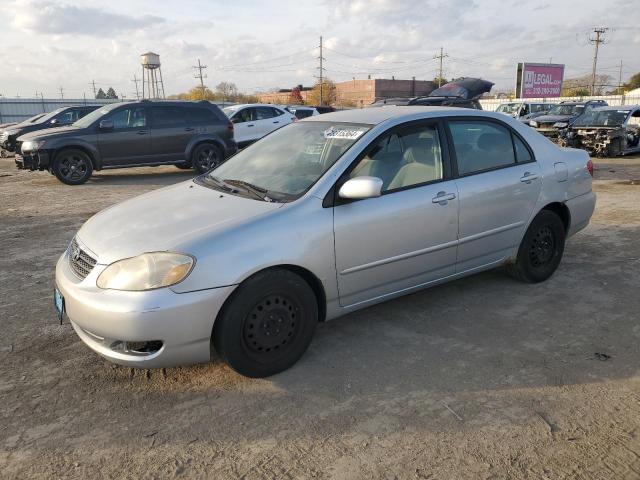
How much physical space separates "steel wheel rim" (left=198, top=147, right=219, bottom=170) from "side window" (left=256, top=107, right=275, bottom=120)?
10.6 ft

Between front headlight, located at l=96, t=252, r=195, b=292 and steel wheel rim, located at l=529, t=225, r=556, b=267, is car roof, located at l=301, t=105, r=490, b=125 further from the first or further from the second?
front headlight, located at l=96, t=252, r=195, b=292

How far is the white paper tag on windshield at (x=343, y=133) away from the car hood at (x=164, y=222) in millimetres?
844

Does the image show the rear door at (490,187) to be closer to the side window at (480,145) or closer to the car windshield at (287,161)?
the side window at (480,145)

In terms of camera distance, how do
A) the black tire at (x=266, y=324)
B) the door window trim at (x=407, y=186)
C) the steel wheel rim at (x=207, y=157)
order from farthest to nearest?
the steel wheel rim at (x=207, y=157) < the door window trim at (x=407, y=186) < the black tire at (x=266, y=324)

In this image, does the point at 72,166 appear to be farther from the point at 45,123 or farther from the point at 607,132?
the point at 607,132

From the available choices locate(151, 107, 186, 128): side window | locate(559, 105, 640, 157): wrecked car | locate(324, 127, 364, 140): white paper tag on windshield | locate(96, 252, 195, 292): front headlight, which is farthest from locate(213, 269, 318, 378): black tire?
locate(559, 105, 640, 157): wrecked car

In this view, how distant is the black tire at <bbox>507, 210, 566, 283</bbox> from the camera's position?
4.60 meters

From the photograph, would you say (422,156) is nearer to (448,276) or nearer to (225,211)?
(448,276)

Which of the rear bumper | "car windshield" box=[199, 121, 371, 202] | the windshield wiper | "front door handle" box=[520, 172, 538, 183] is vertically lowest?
the rear bumper

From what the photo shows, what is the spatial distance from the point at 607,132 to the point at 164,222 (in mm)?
15084

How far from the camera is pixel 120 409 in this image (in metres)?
2.92

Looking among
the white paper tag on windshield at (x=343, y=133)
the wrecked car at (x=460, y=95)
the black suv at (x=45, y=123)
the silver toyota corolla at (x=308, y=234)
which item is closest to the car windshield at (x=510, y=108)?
the wrecked car at (x=460, y=95)

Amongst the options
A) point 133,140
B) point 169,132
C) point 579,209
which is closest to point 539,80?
point 169,132

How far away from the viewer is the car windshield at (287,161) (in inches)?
140
